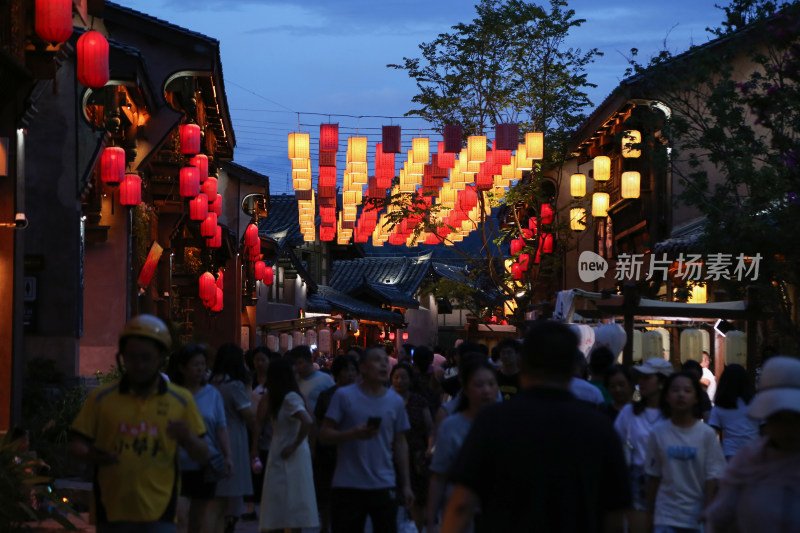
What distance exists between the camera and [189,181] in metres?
24.2

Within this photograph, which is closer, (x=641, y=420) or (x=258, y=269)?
(x=641, y=420)

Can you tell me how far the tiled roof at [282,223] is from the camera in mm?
48781

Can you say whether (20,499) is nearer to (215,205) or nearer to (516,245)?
(215,205)

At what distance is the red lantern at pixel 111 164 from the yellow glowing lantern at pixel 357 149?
753 centimetres

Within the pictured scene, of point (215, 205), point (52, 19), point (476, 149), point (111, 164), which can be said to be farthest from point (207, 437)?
point (215, 205)

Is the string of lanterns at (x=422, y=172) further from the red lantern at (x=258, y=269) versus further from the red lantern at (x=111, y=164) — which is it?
the red lantern at (x=258, y=269)

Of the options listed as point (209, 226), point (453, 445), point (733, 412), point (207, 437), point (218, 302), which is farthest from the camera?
point (218, 302)

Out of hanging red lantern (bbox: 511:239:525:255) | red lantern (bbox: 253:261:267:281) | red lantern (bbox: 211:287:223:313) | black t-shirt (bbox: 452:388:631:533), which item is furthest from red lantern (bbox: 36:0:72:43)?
hanging red lantern (bbox: 511:239:525:255)

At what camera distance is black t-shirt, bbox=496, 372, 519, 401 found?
33.6 feet

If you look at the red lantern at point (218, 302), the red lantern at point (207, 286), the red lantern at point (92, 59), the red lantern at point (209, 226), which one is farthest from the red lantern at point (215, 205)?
the red lantern at point (92, 59)

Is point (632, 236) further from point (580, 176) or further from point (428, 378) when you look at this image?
point (428, 378)

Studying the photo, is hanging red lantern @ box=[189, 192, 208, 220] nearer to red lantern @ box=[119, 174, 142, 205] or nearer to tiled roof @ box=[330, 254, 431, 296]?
red lantern @ box=[119, 174, 142, 205]

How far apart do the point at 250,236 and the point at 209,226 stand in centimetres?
1173

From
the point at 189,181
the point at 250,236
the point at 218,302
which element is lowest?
the point at 218,302
